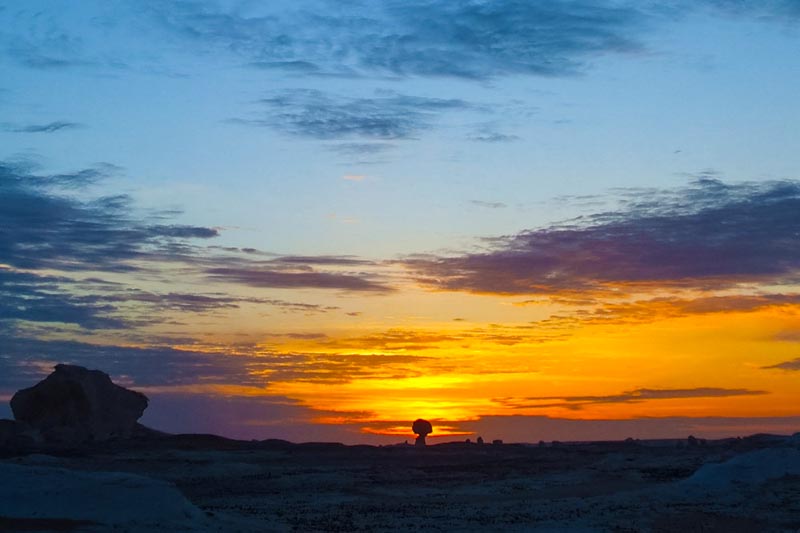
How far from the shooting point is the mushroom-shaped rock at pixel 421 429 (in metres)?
102

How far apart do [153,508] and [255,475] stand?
2942 cm

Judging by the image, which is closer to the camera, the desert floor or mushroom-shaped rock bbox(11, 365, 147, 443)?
the desert floor

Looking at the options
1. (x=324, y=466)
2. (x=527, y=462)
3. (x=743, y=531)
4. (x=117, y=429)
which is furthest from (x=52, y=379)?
(x=743, y=531)

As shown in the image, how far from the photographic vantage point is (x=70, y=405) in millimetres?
86625

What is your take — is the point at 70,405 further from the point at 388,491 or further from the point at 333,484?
the point at 388,491

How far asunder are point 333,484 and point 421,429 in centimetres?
4776

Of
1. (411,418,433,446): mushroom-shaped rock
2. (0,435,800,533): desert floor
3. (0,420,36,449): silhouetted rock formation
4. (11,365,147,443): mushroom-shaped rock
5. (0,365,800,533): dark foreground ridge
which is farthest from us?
(411,418,433,446): mushroom-shaped rock

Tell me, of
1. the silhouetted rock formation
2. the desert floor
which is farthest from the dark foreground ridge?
the silhouetted rock formation

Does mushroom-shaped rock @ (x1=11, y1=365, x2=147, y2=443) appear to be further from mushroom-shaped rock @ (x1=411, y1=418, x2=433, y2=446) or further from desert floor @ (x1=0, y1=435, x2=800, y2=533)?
mushroom-shaped rock @ (x1=411, y1=418, x2=433, y2=446)

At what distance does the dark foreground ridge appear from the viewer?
32.2 metres

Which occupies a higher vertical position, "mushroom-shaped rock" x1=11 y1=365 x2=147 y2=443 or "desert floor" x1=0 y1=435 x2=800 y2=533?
"mushroom-shaped rock" x1=11 y1=365 x2=147 y2=443

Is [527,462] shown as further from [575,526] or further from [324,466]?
[575,526]

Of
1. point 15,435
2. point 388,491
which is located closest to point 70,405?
point 15,435

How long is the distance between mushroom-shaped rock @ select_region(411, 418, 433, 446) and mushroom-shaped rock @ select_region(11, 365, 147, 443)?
100ft
